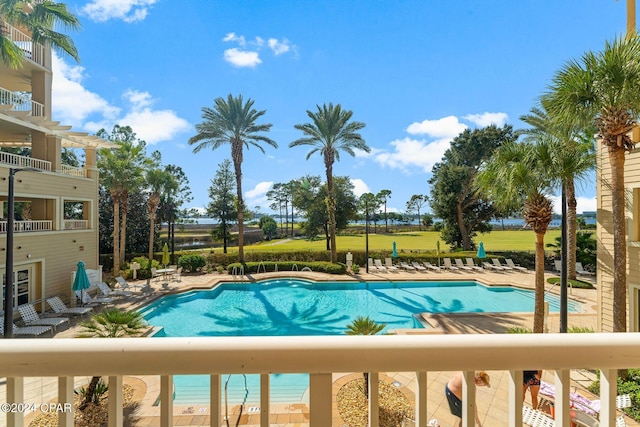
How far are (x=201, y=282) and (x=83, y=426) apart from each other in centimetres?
1305

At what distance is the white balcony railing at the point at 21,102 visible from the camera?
40.7ft

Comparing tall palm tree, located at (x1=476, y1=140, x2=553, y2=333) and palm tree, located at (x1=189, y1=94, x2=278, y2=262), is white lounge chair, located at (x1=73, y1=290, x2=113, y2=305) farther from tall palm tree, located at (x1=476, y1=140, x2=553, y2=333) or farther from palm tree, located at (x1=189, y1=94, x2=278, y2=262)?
tall palm tree, located at (x1=476, y1=140, x2=553, y2=333)

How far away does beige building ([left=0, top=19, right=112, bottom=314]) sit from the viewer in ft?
38.4

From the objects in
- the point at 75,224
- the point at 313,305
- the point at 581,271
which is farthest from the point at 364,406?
the point at 581,271

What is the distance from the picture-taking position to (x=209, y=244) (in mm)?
39000

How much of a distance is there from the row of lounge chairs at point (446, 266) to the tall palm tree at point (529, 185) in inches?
493

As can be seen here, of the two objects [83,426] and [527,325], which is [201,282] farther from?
[527,325]

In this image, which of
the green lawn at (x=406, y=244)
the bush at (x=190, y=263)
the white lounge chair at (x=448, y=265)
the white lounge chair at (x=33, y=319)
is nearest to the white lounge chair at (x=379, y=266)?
the white lounge chair at (x=448, y=265)

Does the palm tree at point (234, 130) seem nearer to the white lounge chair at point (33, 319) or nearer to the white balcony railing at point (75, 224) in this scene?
the white balcony railing at point (75, 224)

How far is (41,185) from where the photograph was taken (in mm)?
12664

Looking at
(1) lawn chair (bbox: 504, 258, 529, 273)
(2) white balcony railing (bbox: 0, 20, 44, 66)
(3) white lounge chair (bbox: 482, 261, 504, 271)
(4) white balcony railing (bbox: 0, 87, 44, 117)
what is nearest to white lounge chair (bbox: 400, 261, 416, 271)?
(3) white lounge chair (bbox: 482, 261, 504, 271)

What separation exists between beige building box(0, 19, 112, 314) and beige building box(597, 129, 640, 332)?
19359mm

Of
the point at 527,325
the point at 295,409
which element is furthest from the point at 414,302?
the point at 295,409

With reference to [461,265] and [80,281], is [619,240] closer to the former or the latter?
[461,265]
